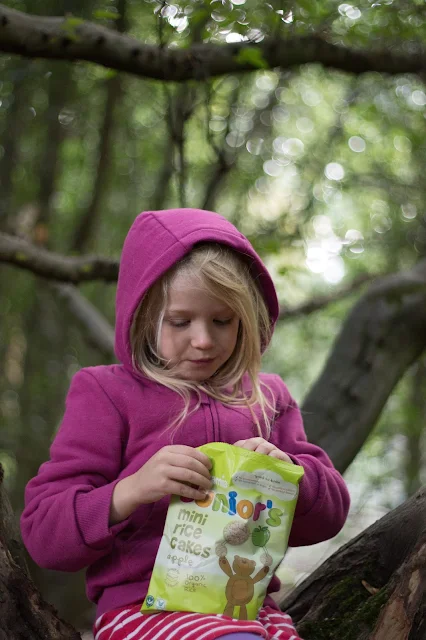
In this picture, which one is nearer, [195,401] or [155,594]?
[155,594]

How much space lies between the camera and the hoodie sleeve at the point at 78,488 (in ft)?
6.53

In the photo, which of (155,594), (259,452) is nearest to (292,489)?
(259,452)

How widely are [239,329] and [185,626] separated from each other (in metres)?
0.84

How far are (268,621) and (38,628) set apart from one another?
1.96 feet

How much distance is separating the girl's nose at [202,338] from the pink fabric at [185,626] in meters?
0.66

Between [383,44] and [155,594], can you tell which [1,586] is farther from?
[383,44]

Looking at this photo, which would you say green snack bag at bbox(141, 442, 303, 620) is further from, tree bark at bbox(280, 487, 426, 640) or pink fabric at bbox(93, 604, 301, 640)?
tree bark at bbox(280, 487, 426, 640)

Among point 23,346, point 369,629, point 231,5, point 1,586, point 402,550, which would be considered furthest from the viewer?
point 23,346

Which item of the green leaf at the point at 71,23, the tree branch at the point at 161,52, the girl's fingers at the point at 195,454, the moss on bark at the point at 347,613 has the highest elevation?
the green leaf at the point at 71,23

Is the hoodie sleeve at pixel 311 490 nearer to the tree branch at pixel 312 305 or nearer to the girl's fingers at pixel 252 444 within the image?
the girl's fingers at pixel 252 444

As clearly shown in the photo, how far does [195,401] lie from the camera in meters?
2.22

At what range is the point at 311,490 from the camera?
2152 mm

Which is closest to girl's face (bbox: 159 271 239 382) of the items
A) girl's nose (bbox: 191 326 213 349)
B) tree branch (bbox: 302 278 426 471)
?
girl's nose (bbox: 191 326 213 349)

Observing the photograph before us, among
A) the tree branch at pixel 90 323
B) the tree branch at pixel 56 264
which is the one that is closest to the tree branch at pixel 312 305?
the tree branch at pixel 90 323
